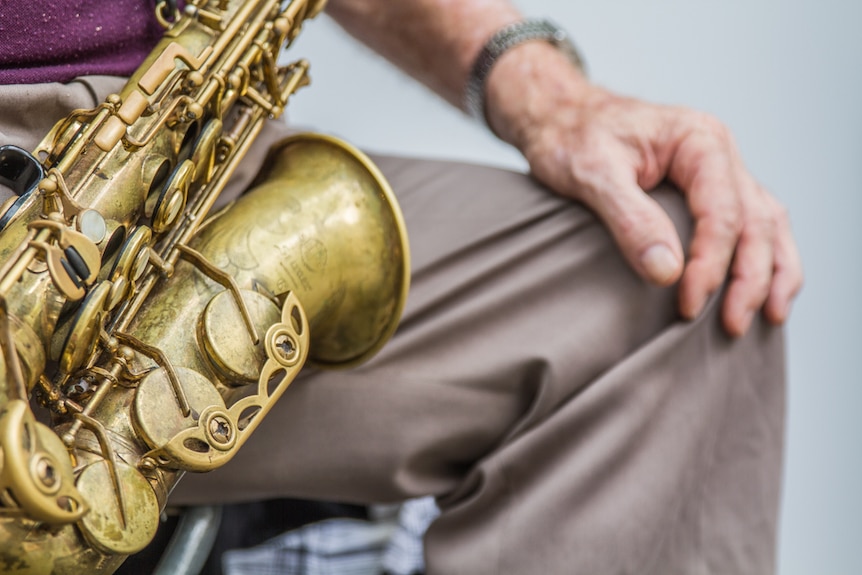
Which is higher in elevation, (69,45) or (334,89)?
(69,45)

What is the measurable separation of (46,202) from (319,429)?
334mm

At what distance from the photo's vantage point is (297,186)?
2.54 ft

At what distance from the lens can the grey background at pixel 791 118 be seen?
1690 mm

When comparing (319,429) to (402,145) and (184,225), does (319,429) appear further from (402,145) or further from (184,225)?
Result: (402,145)

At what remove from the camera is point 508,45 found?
43.4 inches

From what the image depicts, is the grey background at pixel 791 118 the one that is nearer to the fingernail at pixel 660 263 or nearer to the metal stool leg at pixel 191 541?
the fingernail at pixel 660 263

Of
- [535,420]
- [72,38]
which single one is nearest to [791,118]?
[535,420]

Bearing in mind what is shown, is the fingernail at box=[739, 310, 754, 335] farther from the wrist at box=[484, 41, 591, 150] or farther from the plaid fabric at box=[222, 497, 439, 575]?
the plaid fabric at box=[222, 497, 439, 575]

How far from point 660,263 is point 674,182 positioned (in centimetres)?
15

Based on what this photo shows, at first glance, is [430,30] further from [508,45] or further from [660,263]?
[660,263]

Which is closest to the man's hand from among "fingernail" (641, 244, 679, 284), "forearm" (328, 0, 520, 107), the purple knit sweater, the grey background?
"fingernail" (641, 244, 679, 284)

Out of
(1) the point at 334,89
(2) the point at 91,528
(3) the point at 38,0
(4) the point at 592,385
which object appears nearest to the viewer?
(2) the point at 91,528

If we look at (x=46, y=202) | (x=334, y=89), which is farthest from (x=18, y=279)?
(x=334, y=89)

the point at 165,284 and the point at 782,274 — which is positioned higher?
the point at 782,274
